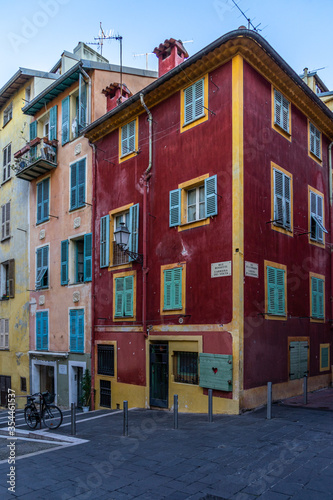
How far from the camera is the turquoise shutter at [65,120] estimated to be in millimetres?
19203

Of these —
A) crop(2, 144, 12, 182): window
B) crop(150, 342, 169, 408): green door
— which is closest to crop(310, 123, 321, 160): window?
crop(150, 342, 169, 408): green door

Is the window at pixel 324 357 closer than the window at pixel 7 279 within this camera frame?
Yes

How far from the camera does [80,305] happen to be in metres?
17.5

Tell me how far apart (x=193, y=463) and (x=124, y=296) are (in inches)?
332

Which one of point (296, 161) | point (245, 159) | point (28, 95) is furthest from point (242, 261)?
point (28, 95)

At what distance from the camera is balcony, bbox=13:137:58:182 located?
63.5 feet

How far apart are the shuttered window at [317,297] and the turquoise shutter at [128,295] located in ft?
19.7

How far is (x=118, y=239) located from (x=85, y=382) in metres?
6.09

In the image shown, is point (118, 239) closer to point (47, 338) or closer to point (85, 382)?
point (85, 382)

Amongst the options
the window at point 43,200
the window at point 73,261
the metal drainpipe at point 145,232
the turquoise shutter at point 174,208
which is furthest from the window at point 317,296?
the window at point 43,200

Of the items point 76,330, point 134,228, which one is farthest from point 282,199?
A: point 76,330

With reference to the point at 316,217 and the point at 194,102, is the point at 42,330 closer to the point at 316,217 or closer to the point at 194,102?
the point at 194,102

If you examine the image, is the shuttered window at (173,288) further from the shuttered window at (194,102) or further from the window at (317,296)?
the window at (317,296)

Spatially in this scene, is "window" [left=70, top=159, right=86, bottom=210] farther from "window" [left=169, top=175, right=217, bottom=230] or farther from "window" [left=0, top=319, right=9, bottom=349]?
"window" [left=0, top=319, right=9, bottom=349]
